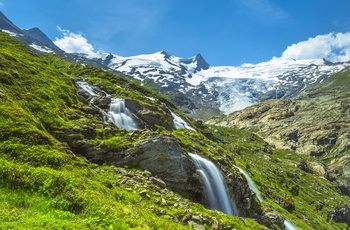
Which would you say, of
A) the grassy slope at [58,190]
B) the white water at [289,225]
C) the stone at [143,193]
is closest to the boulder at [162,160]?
the grassy slope at [58,190]

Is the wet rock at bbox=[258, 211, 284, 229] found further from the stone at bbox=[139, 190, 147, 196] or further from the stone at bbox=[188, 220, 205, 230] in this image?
the stone at bbox=[139, 190, 147, 196]

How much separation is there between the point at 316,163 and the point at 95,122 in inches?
7279

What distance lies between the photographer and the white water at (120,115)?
4347cm

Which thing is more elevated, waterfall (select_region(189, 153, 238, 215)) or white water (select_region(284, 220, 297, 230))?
waterfall (select_region(189, 153, 238, 215))

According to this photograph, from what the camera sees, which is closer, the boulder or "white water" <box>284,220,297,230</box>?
the boulder

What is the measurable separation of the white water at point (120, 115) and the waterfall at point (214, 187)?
503 inches

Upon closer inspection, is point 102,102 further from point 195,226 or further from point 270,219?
point 195,226

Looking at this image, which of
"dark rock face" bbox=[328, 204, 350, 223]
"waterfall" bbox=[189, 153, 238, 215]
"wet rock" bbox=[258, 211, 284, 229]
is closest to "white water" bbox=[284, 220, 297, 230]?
"wet rock" bbox=[258, 211, 284, 229]

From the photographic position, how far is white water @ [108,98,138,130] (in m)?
43.5

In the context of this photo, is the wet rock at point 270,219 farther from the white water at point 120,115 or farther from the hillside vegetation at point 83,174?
the white water at point 120,115

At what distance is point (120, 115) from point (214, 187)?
19.6 m

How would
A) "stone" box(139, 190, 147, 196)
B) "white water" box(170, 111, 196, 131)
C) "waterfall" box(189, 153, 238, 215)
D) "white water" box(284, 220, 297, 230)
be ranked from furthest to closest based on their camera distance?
"white water" box(170, 111, 196, 131) → "white water" box(284, 220, 297, 230) → "waterfall" box(189, 153, 238, 215) → "stone" box(139, 190, 147, 196)

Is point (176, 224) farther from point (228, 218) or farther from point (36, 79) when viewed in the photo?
point (36, 79)

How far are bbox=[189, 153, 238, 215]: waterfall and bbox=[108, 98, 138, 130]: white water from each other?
41.9ft
